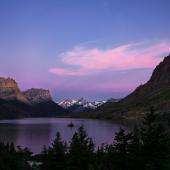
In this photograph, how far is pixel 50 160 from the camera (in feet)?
110

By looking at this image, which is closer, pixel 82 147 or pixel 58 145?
pixel 82 147

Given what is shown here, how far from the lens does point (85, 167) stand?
30.4m

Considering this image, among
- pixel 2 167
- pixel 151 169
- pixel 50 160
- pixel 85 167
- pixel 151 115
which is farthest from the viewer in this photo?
pixel 2 167

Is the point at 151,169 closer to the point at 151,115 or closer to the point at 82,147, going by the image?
the point at 151,115

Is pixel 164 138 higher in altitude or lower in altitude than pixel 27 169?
higher

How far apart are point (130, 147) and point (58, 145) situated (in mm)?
9799

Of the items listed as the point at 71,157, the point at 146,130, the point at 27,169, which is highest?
the point at 146,130

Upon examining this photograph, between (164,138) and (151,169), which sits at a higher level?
(164,138)

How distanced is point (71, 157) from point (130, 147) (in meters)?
6.64

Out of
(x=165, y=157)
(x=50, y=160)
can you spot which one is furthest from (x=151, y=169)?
(x=50, y=160)

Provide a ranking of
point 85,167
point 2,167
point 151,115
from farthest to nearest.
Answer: point 2,167
point 85,167
point 151,115

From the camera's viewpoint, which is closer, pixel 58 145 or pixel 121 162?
pixel 121 162

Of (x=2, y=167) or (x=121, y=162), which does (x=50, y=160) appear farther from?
(x=121, y=162)

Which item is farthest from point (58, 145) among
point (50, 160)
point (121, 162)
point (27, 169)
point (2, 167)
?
point (27, 169)
